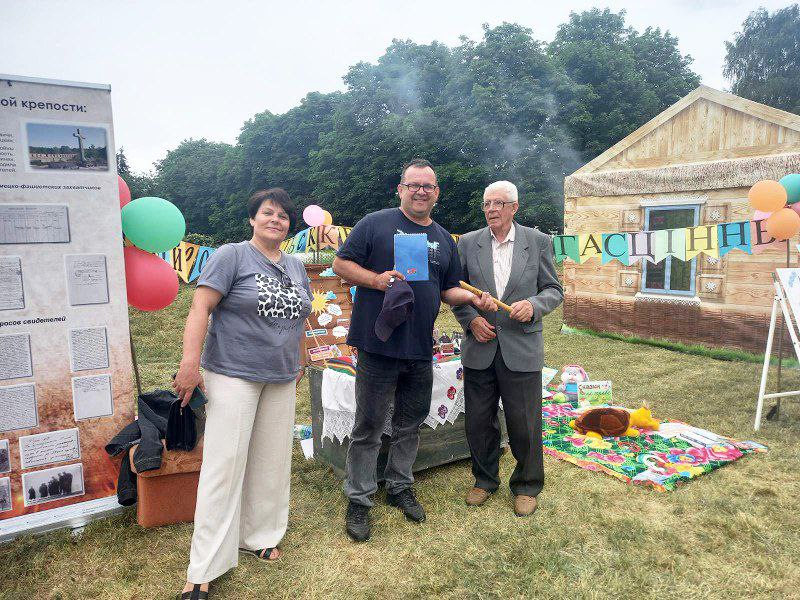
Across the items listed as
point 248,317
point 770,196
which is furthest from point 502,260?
point 770,196

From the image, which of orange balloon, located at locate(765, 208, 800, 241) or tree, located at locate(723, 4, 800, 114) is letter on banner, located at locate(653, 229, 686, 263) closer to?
orange balloon, located at locate(765, 208, 800, 241)

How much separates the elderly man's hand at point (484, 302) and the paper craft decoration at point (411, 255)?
1.24ft

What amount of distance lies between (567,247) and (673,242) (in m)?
1.52

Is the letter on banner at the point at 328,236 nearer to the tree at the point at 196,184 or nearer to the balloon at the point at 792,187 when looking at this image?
the balloon at the point at 792,187

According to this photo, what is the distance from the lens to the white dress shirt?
3.26 m

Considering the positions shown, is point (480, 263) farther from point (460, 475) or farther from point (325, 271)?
point (325, 271)

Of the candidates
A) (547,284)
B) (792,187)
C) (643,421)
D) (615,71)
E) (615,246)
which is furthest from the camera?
(615,71)

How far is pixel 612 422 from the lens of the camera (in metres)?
4.70

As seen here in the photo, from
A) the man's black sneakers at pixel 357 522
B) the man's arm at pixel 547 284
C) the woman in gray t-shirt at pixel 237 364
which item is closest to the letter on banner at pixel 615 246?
the man's arm at pixel 547 284

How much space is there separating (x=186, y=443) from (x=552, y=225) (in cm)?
1965

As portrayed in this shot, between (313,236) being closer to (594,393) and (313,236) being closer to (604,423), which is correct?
(594,393)

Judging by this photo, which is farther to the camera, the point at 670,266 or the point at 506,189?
the point at 670,266

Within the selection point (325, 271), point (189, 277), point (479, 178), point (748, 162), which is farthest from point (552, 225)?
point (189, 277)

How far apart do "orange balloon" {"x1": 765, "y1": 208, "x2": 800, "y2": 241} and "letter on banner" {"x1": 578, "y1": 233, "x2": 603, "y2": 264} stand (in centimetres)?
220
